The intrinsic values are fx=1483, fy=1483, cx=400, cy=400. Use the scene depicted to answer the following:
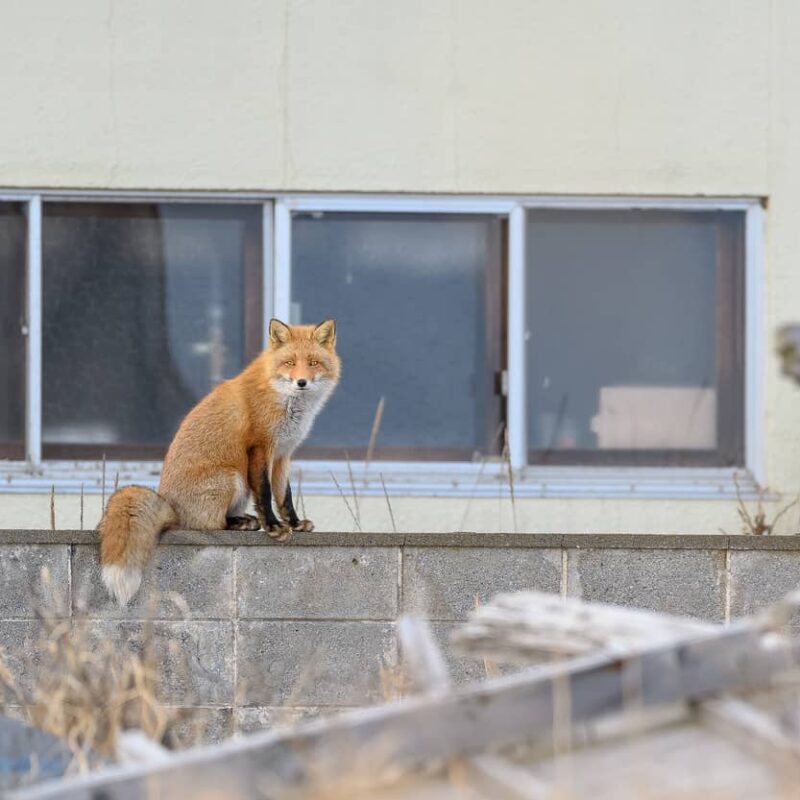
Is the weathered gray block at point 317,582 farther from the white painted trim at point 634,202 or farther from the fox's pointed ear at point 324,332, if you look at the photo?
the white painted trim at point 634,202

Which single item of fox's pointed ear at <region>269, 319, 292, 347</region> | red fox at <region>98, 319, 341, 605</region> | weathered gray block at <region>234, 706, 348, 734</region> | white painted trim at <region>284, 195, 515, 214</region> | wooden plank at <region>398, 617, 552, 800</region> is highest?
white painted trim at <region>284, 195, 515, 214</region>

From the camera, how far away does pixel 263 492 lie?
5.77 meters

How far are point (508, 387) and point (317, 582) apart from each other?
1.78 meters

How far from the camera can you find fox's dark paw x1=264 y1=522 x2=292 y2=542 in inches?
224

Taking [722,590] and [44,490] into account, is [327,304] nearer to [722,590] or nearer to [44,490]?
[44,490]

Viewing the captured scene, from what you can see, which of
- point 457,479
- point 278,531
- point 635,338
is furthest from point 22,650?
point 635,338

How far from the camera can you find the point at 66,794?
2705 millimetres

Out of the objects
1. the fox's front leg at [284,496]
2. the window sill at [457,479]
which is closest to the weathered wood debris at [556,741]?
the fox's front leg at [284,496]

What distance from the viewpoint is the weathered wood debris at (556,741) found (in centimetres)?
271

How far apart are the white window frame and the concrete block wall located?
1276 mm

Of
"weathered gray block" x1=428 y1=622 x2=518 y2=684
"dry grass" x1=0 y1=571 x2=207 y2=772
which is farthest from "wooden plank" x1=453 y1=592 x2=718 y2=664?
"weathered gray block" x1=428 y1=622 x2=518 y2=684

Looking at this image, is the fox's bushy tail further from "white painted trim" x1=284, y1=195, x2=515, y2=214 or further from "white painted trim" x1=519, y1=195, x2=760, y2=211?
"white painted trim" x1=519, y1=195, x2=760, y2=211

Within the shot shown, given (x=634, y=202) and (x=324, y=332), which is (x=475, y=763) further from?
(x=634, y=202)

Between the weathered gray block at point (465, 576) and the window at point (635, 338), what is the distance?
145cm
